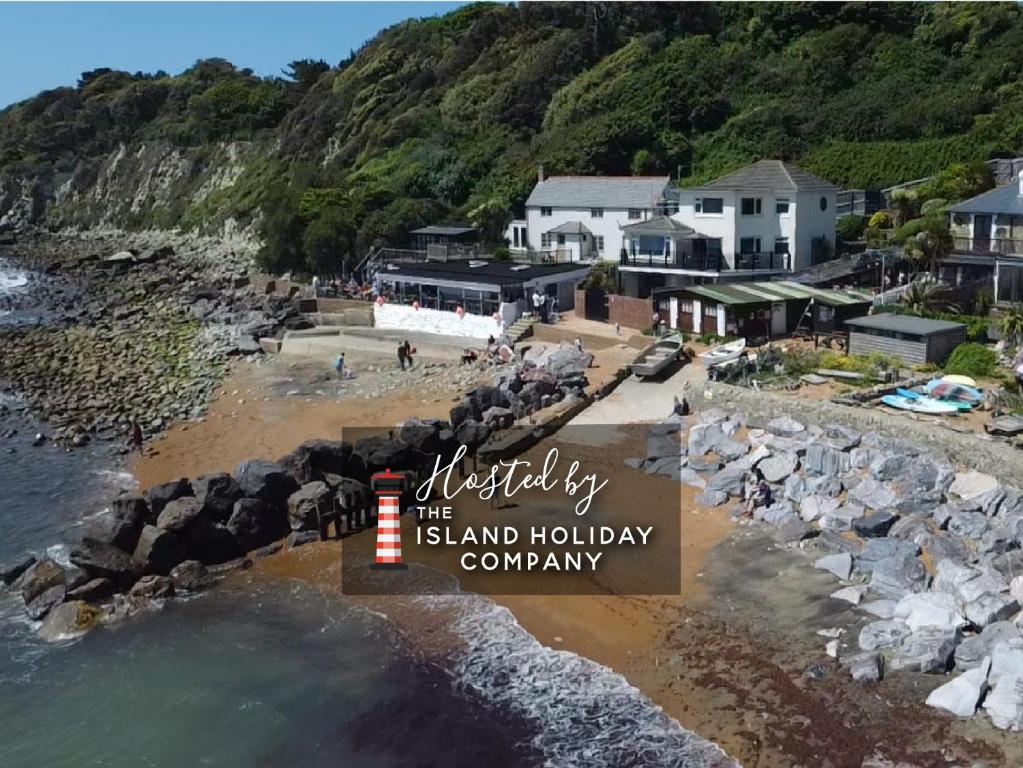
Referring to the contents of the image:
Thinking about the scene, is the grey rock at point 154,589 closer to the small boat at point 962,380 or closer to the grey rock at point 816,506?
the grey rock at point 816,506

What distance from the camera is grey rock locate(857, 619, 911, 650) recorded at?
58.2 feet

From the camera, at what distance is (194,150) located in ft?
356

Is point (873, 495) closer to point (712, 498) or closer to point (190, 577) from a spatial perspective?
point (712, 498)

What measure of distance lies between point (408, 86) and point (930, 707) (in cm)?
8469

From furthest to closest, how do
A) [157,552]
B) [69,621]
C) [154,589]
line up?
1. [157,552]
2. [154,589]
3. [69,621]

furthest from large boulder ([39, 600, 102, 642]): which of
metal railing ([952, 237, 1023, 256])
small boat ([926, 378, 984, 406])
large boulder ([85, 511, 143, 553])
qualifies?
metal railing ([952, 237, 1023, 256])

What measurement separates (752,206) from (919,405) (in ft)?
63.9

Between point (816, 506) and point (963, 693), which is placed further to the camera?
point (816, 506)

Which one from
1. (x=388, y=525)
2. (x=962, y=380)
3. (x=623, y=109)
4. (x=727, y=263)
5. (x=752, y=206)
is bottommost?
(x=388, y=525)

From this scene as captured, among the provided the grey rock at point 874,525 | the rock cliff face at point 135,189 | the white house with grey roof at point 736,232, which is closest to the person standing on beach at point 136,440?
the grey rock at point 874,525

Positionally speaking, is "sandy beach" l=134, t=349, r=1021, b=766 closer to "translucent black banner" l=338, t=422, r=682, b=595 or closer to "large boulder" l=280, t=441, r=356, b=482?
"translucent black banner" l=338, t=422, r=682, b=595

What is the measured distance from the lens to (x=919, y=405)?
26.4 metres

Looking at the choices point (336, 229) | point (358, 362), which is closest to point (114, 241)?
point (336, 229)

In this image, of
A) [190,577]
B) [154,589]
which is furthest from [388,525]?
[154,589]
